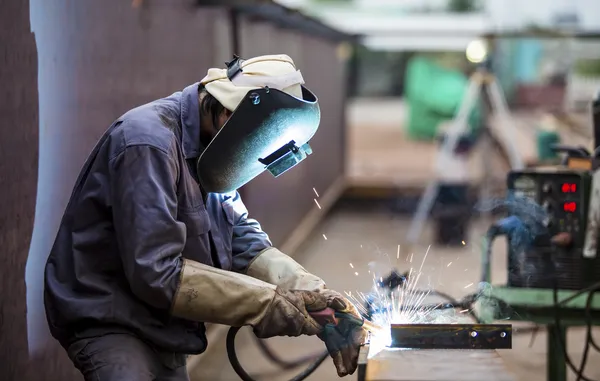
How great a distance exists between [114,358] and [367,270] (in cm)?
585

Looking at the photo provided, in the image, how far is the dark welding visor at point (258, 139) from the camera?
2461 mm

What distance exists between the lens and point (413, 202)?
38.9 feet

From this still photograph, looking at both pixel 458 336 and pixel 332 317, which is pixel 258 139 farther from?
pixel 458 336

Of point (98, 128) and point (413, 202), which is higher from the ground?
point (98, 128)

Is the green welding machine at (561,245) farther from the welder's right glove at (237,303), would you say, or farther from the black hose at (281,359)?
A: the welder's right glove at (237,303)

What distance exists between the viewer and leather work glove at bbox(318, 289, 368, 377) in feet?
8.35

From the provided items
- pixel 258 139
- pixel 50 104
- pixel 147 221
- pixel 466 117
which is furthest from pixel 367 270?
pixel 147 221

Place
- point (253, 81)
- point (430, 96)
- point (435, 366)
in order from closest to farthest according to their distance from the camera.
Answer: point (435, 366), point (253, 81), point (430, 96)

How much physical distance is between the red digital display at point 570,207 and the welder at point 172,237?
1833mm

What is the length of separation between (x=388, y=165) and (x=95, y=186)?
12134 millimetres

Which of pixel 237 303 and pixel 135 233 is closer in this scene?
pixel 135 233

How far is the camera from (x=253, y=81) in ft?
8.20

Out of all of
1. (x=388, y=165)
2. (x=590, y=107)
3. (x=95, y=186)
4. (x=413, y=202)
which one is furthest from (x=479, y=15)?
(x=95, y=186)

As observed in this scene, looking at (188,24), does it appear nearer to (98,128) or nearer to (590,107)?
(98,128)
